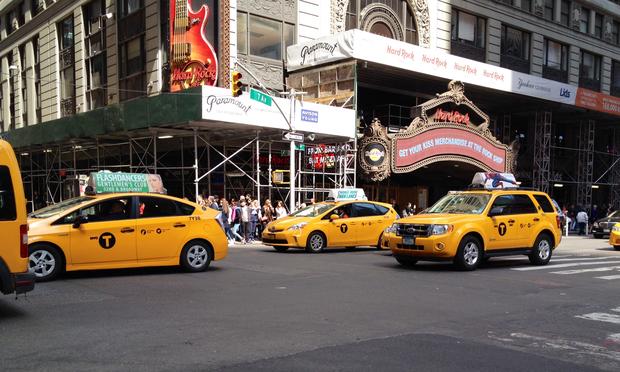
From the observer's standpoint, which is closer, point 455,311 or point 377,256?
point 455,311

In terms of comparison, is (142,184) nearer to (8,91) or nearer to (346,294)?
(346,294)

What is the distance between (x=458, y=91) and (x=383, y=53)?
5002mm

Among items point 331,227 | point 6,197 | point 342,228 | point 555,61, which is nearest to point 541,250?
point 342,228

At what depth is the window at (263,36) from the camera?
2398 centimetres

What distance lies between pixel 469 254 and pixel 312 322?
20.7 ft

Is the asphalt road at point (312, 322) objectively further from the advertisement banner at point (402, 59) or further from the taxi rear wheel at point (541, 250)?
the advertisement banner at point (402, 59)

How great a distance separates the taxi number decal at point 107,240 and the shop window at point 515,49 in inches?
1179

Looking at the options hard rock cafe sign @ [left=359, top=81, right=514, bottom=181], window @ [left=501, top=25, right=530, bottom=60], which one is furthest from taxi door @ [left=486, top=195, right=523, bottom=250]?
window @ [left=501, top=25, right=530, bottom=60]

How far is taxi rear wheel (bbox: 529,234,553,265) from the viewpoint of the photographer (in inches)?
537

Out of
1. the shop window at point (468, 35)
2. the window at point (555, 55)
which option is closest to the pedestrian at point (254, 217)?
the shop window at point (468, 35)

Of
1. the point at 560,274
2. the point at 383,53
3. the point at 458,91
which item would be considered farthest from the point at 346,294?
the point at 458,91

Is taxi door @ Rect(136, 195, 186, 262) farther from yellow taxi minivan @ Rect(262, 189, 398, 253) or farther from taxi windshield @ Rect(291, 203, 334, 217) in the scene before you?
taxi windshield @ Rect(291, 203, 334, 217)

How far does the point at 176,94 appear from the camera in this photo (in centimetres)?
1833

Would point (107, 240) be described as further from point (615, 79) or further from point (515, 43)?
point (615, 79)
